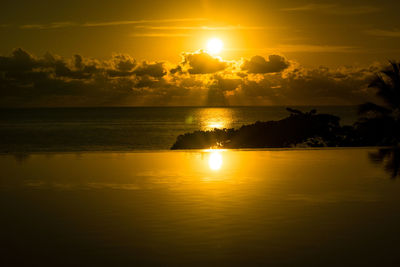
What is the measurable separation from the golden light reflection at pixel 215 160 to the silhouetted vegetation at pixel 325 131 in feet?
16.7

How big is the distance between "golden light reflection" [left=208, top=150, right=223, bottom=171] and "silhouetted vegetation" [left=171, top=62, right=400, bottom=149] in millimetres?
5085

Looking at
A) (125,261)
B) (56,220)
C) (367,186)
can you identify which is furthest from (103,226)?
(367,186)

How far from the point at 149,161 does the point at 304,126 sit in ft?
32.3

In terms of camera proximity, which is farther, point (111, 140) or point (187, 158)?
point (111, 140)

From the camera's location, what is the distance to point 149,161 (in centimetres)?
1214

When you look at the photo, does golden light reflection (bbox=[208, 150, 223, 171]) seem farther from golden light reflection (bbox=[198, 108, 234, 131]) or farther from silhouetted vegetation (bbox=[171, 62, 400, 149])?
golden light reflection (bbox=[198, 108, 234, 131])

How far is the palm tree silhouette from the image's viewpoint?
1602cm

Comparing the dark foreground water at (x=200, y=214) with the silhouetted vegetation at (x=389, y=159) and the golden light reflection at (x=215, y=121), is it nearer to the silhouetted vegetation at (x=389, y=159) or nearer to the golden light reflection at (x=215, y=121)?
the silhouetted vegetation at (x=389, y=159)

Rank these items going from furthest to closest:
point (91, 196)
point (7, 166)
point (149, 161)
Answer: point (149, 161) → point (7, 166) → point (91, 196)

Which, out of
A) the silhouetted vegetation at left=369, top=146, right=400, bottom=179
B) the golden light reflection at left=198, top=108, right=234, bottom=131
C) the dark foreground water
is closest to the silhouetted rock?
the silhouetted vegetation at left=369, top=146, right=400, bottom=179

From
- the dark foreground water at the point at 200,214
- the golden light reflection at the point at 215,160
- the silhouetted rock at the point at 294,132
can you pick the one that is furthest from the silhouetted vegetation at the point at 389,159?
the silhouetted rock at the point at 294,132

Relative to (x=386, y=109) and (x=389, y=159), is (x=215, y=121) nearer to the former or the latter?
(x=386, y=109)

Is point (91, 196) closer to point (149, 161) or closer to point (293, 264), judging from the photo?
point (293, 264)

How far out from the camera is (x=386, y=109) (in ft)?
53.1
